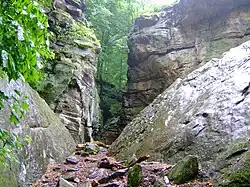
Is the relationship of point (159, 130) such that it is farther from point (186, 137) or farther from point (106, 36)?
point (106, 36)

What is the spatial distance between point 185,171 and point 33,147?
364cm

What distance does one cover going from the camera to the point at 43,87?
13195 mm

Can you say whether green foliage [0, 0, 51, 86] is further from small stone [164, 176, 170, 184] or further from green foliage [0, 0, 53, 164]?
small stone [164, 176, 170, 184]

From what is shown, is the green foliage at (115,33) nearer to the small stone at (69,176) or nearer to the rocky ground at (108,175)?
the rocky ground at (108,175)

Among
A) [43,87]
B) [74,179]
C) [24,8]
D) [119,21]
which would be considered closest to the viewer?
[24,8]

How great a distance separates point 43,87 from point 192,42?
9082mm

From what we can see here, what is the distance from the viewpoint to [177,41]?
17.2 meters

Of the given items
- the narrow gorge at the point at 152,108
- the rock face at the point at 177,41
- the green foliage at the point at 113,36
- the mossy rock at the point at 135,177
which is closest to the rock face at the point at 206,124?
the narrow gorge at the point at 152,108

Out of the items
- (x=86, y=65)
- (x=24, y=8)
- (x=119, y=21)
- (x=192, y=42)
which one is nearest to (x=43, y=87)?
(x=86, y=65)

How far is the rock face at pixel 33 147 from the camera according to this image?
5.36m

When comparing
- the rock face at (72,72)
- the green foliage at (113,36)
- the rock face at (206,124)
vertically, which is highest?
the green foliage at (113,36)

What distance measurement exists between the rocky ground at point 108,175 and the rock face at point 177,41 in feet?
32.2

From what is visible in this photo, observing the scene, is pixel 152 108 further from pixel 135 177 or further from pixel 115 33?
pixel 115 33

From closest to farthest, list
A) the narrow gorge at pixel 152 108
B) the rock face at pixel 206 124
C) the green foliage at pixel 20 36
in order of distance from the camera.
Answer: the green foliage at pixel 20 36 → the rock face at pixel 206 124 → the narrow gorge at pixel 152 108
